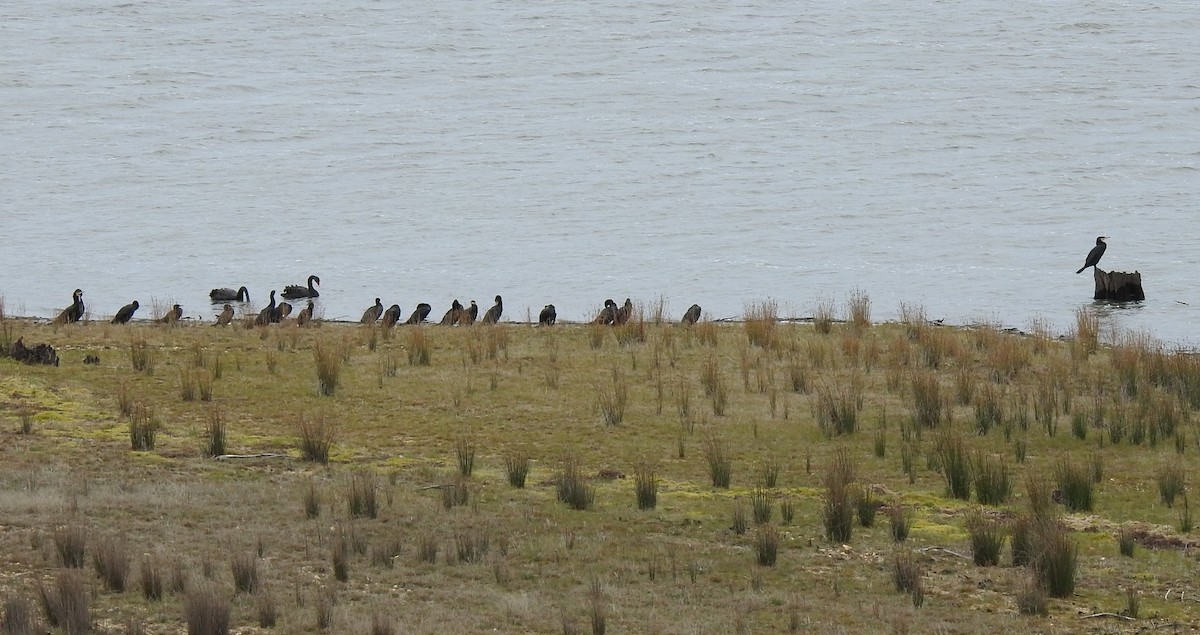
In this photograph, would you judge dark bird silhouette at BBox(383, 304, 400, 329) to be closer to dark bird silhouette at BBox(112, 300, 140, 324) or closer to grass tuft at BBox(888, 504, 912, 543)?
dark bird silhouette at BBox(112, 300, 140, 324)

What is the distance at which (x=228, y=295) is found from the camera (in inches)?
1055

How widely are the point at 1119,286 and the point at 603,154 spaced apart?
20.2 metres

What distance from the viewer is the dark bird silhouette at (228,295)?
26.6m

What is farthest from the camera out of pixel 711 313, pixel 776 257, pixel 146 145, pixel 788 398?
pixel 146 145

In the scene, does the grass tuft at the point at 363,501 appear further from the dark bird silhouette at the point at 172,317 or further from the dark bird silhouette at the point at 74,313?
the dark bird silhouette at the point at 74,313

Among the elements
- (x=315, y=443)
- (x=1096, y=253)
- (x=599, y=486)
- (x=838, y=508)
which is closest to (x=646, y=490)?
(x=599, y=486)

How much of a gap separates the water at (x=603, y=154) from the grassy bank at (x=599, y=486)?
863 cm

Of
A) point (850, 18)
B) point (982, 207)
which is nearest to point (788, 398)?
point (982, 207)

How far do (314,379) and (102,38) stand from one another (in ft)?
166

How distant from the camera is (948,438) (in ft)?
38.8

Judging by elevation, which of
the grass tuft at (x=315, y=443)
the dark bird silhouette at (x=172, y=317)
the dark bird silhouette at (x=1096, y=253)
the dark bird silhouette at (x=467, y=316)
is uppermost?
the dark bird silhouette at (x=1096, y=253)

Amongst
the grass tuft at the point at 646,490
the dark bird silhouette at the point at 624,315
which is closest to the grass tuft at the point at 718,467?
the grass tuft at the point at 646,490

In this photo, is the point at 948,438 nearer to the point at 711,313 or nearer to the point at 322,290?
the point at 711,313

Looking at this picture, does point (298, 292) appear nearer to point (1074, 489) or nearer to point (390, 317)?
point (390, 317)
